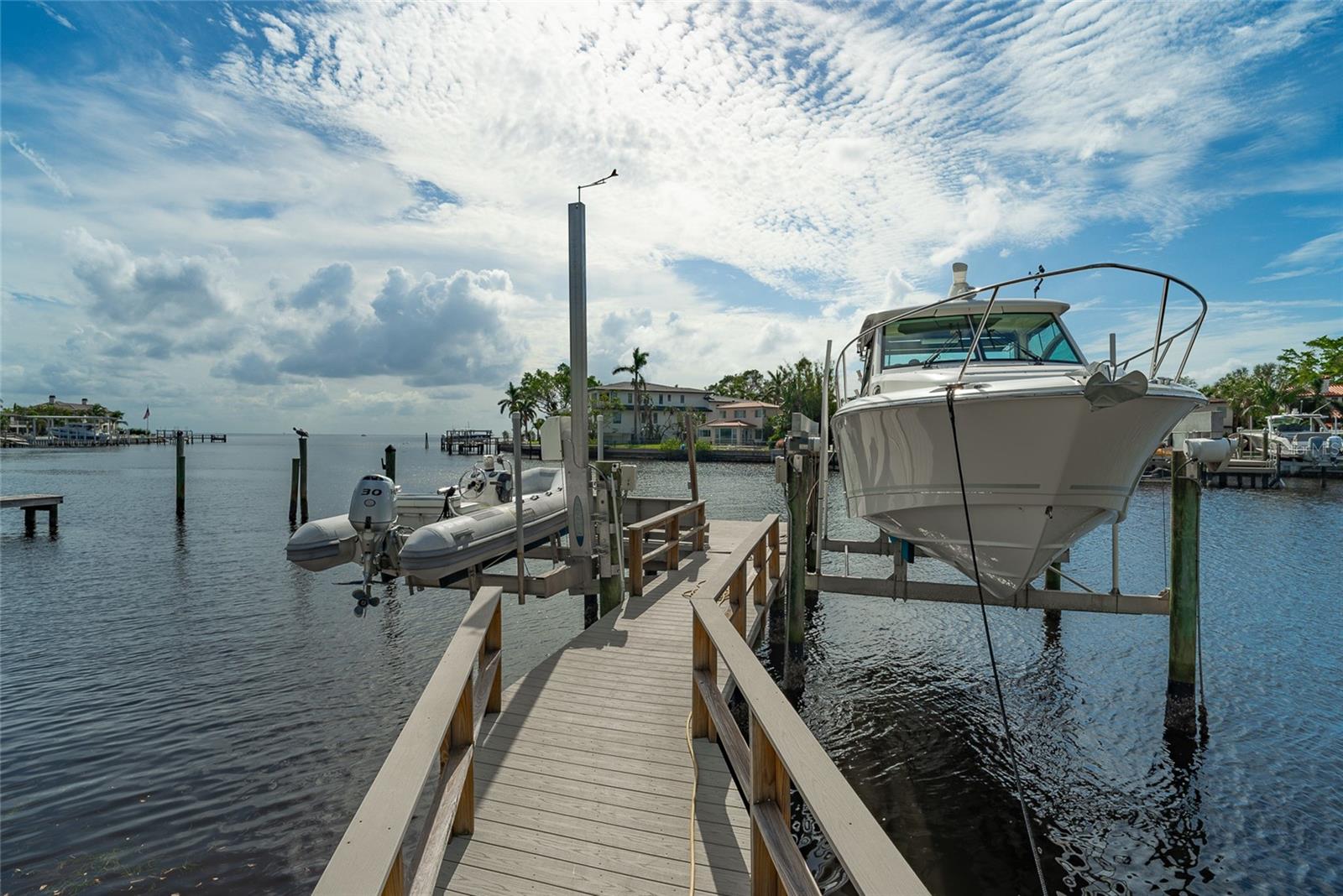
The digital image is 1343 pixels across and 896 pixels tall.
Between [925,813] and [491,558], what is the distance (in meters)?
6.28

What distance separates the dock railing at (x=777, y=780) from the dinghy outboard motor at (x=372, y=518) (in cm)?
611

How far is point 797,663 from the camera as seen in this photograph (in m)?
9.03

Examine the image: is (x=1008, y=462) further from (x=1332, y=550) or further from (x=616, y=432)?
(x=616, y=432)

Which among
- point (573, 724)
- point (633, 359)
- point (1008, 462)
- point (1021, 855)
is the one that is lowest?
point (1021, 855)

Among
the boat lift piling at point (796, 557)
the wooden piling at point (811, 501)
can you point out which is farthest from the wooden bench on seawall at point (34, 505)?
the boat lift piling at point (796, 557)

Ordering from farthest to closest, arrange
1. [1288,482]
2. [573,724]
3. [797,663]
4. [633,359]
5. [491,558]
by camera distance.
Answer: [633,359] < [1288,482] < [491,558] < [797,663] < [573,724]

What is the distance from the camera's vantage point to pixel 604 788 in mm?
4168

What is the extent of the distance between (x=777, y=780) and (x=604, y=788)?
163 cm

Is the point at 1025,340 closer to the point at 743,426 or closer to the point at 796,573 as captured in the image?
the point at 796,573

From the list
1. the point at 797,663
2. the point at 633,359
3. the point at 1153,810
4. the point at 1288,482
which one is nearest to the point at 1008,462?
the point at 1153,810

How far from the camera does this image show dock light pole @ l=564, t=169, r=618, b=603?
7.89 meters

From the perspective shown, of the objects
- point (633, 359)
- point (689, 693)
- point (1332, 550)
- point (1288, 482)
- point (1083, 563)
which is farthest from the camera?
point (633, 359)

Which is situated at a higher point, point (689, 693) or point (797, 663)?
point (689, 693)

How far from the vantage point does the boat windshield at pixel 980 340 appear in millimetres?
7016
